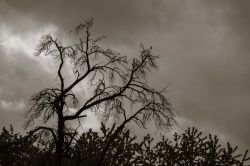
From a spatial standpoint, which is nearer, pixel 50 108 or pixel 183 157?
pixel 50 108

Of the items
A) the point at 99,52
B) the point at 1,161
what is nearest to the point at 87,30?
the point at 99,52

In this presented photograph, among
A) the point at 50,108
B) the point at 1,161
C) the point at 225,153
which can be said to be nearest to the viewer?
the point at 50,108

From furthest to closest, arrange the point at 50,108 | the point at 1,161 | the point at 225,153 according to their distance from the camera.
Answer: the point at 1,161, the point at 225,153, the point at 50,108

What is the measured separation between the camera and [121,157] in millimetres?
Answer: 25719

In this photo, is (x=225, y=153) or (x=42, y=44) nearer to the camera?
(x=42, y=44)

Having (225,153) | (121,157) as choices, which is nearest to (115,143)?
(121,157)

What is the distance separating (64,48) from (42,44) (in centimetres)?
78

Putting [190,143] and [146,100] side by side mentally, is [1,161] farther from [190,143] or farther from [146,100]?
[146,100]

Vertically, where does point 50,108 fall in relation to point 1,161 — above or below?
below

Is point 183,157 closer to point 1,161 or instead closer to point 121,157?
point 121,157

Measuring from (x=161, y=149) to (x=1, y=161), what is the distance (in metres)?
8.99

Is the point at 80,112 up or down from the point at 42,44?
down

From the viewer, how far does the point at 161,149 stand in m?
27.1

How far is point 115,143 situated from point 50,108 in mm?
9841
